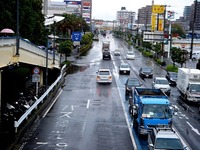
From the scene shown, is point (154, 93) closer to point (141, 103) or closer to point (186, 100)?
point (141, 103)

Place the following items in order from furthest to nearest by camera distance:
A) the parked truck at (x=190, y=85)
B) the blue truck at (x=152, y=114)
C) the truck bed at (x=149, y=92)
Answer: the parked truck at (x=190, y=85) < the truck bed at (x=149, y=92) < the blue truck at (x=152, y=114)

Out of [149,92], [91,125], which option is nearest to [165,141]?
[91,125]

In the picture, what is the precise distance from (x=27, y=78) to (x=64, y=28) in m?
58.2

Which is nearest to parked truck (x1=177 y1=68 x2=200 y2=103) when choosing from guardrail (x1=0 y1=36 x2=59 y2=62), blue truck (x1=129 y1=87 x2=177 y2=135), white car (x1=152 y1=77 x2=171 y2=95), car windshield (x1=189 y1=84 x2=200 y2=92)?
car windshield (x1=189 y1=84 x2=200 y2=92)

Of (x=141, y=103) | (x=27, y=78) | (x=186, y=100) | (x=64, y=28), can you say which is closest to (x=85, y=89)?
(x=27, y=78)

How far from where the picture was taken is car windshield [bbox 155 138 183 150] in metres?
16.2

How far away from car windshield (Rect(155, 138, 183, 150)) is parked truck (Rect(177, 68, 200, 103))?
55.8ft

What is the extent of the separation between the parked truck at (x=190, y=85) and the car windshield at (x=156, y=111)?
1264 centimetres

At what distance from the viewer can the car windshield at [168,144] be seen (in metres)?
16.2

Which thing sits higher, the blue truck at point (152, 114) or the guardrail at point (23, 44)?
the guardrail at point (23, 44)

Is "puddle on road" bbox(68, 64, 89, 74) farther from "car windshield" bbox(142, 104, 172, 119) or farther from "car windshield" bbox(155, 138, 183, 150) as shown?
"car windshield" bbox(155, 138, 183, 150)

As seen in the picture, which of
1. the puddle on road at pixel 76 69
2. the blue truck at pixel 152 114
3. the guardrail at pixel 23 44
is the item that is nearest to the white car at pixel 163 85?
the guardrail at pixel 23 44

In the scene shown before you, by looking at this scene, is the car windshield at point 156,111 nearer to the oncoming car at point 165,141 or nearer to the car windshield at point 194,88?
the oncoming car at point 165,141

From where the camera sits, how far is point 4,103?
28.7m
